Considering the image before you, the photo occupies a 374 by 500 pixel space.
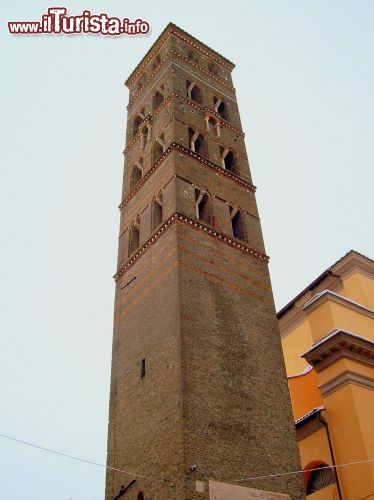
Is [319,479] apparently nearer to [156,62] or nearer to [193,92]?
[193,92]

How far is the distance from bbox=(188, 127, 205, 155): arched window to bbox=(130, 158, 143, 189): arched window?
2165mm

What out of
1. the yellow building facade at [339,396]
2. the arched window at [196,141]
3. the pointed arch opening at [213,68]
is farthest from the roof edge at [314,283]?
the pointed arch opening at [213,68]

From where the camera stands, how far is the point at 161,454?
1163 centimetres

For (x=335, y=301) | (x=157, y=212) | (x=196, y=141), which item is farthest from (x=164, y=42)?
(x=335, y=301)

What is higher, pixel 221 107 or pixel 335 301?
pixel 221 107

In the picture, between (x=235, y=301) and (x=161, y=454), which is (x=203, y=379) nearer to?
(x=161, y=454)

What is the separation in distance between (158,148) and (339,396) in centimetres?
1088

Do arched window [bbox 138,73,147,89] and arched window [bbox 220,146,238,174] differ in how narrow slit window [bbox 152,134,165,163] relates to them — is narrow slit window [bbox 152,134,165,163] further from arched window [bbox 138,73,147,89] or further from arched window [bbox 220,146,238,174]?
arched window [bbox 138,73,147,89]

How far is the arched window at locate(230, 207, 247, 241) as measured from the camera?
17.8 meters

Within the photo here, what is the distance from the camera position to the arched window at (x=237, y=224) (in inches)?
699

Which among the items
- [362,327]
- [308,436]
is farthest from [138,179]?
[308,436]

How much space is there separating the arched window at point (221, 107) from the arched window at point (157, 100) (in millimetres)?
2342

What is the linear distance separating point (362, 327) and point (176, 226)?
648 centimetres

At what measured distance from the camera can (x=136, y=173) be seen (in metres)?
21.0
